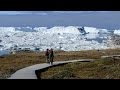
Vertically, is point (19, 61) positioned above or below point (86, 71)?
above

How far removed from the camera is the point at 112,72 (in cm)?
3125

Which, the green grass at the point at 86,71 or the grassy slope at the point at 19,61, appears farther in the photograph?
the grassy slope at the point at 19,61

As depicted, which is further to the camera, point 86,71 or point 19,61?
Answer: point 19,61

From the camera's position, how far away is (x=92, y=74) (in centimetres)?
3203

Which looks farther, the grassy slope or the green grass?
the grassy slope
